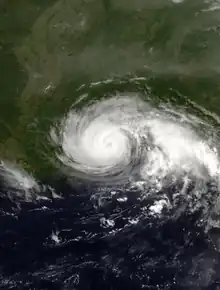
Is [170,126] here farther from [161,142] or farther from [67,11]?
[67,11]

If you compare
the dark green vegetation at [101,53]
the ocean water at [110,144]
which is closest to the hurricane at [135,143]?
the ocean water at [110,144]

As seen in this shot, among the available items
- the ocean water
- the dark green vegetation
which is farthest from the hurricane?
the dark green vegetation

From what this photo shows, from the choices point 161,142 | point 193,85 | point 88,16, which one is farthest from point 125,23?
point 161,142

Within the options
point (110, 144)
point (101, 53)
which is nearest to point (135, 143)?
point (110, 144)

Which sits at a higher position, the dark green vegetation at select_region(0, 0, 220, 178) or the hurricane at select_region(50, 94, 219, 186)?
the dark green vegetation at select_region(0, 0, 220, 178)

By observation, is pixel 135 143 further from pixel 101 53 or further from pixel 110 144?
pixel 101 53

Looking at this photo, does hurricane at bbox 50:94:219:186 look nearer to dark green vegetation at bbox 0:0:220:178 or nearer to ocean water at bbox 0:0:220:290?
ocean water at bbox 0:0:220:290

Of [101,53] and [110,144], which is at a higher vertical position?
[101,53]

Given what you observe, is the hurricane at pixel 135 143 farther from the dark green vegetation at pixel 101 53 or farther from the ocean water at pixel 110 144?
the dark green vegetation at pixel 101 53
